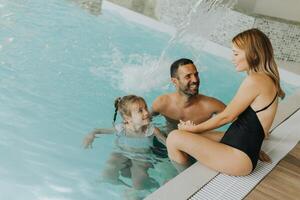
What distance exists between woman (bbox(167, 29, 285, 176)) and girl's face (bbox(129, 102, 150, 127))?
447 millimetres

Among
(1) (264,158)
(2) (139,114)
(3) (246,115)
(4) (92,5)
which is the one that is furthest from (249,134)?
(4) (92,5)

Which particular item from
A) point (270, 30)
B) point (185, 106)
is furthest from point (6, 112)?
point (270, 30)

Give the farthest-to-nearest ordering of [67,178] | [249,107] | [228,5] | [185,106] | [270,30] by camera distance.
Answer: [228,5], [270,30], [185,106], [67,178], [249,107]

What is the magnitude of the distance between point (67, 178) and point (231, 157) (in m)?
1.34

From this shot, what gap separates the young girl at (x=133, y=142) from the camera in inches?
142

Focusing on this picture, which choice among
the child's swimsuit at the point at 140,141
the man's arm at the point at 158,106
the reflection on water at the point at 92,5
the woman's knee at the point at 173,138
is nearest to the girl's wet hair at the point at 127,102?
the child's swimsuit at the point at 140,141

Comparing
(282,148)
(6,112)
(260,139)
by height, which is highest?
(260,139)

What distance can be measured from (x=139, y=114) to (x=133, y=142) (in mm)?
354

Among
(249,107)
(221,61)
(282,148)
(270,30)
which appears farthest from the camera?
(270,30)

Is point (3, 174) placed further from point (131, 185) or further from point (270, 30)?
point (270, 30)

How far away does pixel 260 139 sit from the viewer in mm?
3262

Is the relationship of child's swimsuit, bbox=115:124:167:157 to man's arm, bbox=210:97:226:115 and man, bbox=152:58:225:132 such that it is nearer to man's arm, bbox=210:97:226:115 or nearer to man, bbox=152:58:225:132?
man, bbox=152:58:225:132

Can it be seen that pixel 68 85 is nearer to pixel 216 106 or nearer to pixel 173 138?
pixel 216 106

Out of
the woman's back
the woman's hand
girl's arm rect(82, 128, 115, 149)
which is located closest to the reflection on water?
girl's arm rect(82, 128, 115, 149)
